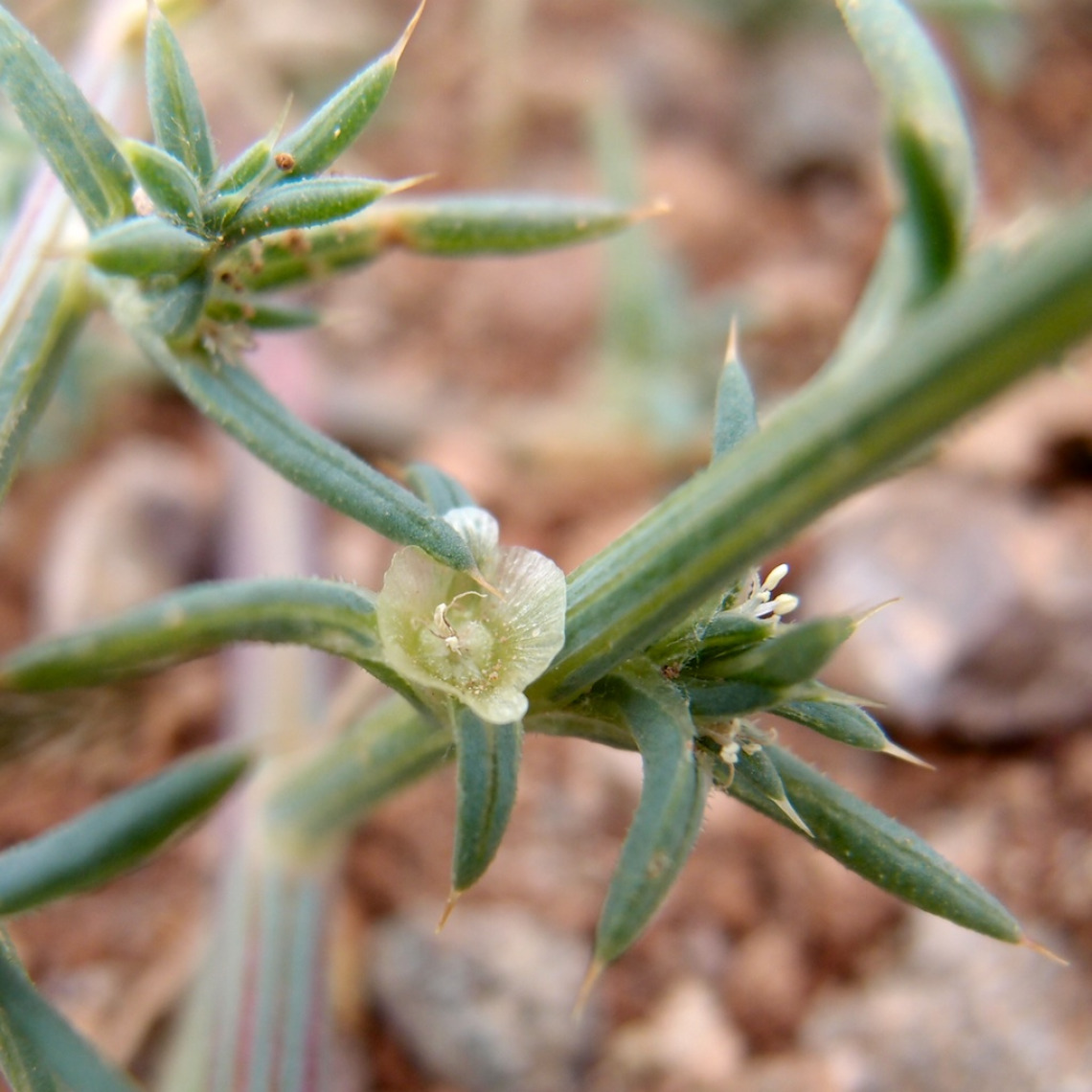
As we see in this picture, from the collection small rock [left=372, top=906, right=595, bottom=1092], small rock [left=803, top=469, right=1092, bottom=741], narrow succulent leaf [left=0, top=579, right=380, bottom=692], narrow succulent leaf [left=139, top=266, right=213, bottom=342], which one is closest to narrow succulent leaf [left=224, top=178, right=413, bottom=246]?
narrow succulent leaf [left=139, top=266, right=213, bottom=342]

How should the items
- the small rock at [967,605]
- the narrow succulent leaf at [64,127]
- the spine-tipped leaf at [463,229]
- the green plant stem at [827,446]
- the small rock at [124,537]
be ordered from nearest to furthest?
the green plant stem at [827,446], the narrow succulent leaf at [64,127], the spine-tipped leaf at [463,229], the small rock at [967,605], the small rock at [124,537]

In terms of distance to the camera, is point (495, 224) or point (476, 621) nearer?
point (476, 621)

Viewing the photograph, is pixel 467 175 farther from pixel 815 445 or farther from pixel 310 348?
pixel 815 445

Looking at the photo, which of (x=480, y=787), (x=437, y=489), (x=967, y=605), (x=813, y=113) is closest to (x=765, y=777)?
(x=480, y=787)

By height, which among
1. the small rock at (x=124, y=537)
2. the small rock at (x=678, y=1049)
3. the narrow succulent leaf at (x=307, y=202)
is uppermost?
the narrow succulent leaf at (x=307, y=202)

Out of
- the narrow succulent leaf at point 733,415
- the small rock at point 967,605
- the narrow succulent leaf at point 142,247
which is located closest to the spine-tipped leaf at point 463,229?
the narrow succulent leaf at point 142,247

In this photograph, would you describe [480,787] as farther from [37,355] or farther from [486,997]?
[486,997]

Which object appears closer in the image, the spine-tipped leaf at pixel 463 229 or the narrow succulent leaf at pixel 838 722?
the narrow succulent leaf at pixel 838 722

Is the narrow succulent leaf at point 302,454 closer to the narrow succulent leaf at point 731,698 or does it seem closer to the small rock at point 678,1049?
the narrow succulent leaf at point 731,698
